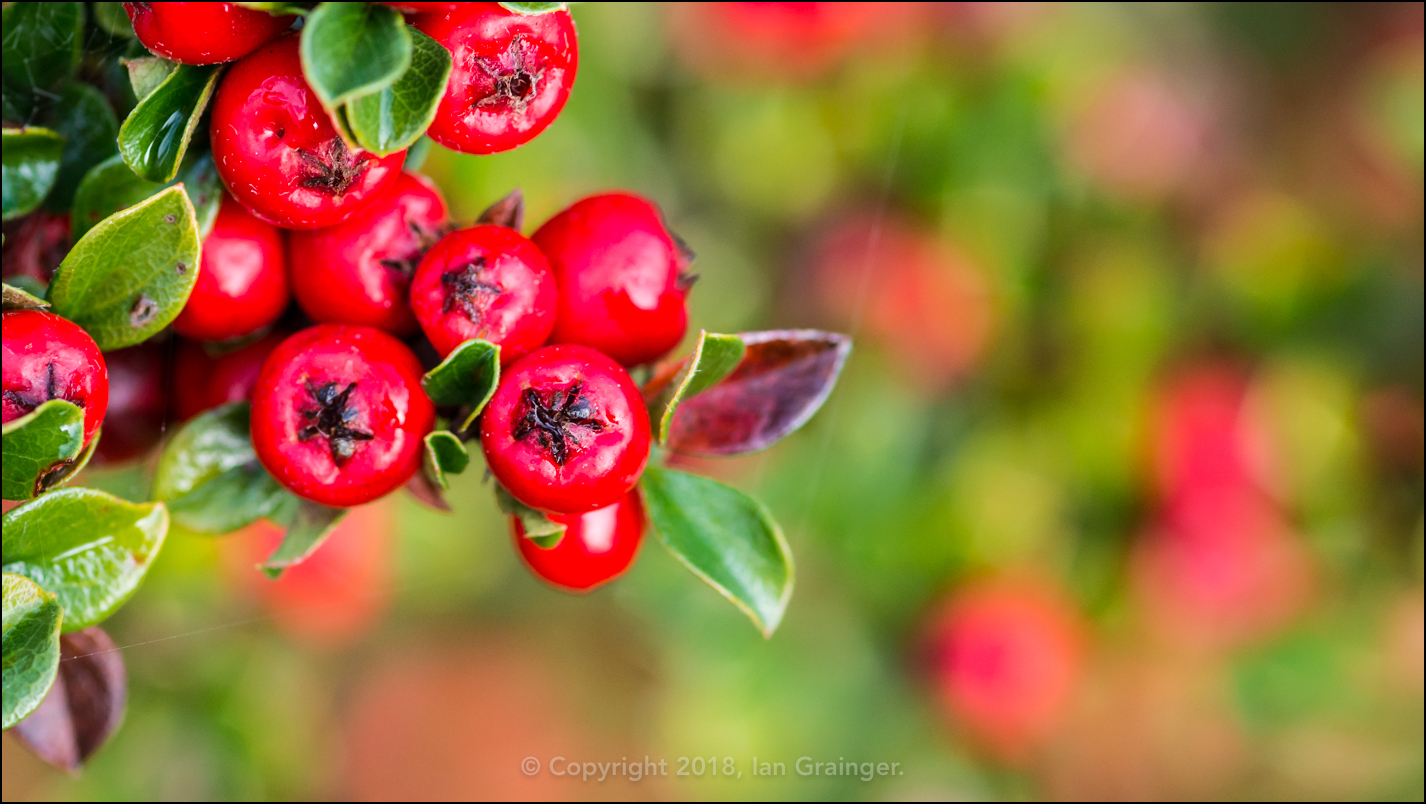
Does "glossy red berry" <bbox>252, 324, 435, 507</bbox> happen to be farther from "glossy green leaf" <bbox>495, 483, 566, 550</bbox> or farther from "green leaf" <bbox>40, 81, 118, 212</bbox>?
"green leaf" <bbox>40, 81, 118, 212</bbox>

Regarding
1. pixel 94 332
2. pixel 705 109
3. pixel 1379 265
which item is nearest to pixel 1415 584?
pixel 1379 265

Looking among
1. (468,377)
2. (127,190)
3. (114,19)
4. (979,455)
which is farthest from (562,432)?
(979,455)

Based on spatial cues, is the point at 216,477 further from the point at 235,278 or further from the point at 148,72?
the point at 148,72

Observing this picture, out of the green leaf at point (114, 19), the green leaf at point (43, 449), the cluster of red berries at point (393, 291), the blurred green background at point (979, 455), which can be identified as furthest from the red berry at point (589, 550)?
the blurred green background at point (979, 455)

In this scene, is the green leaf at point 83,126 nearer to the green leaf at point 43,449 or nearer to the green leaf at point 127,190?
the green leaf at point 127,190

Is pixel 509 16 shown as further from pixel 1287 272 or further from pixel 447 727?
pixel 447 727

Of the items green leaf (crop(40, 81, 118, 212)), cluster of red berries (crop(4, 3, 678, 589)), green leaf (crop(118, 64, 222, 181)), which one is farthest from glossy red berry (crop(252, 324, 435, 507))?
green leaf (crop(40, 81, 118, 212))
